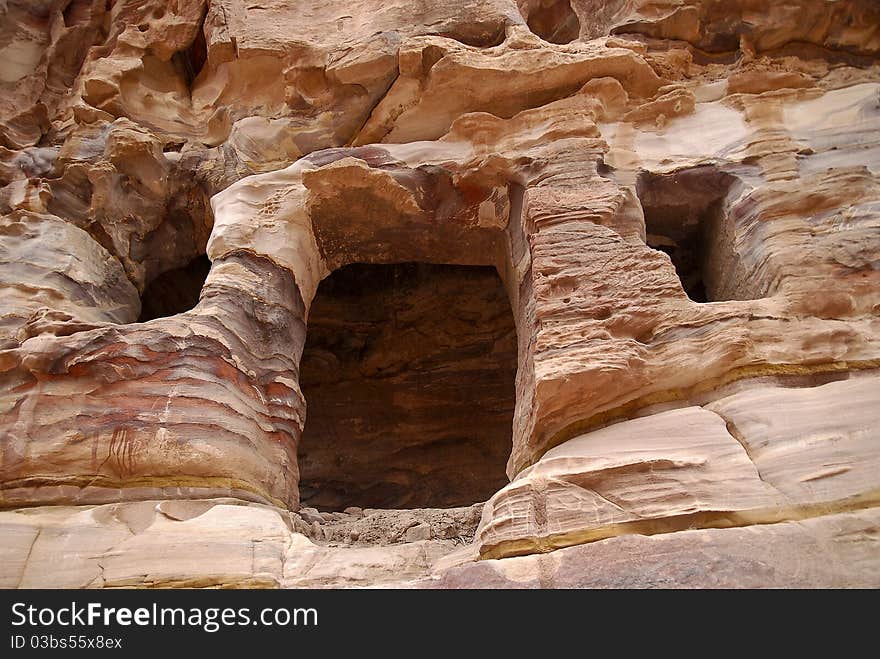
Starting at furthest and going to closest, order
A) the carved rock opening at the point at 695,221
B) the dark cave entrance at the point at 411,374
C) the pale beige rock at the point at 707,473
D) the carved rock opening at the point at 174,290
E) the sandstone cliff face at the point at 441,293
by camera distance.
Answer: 1. the dark cave entrance at the point at 411,374
2. the carved rock opening at the point at 174,290
3. the carved rock opening at the point at 695,221
4. the sandstone cliff face at the point at 441,293
5. the pale beige rock at the point at 707,473

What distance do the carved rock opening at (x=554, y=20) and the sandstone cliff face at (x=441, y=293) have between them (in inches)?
1.8

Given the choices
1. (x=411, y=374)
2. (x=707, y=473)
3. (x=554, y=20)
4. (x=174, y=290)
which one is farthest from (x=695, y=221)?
(x=174, y=290)

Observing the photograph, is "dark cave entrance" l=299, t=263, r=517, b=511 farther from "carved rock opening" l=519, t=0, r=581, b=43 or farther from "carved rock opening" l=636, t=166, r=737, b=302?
"carved rock opening" l=519, t=0, r=581, b=43

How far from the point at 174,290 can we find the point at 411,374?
268 cm

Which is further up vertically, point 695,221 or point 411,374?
point 411,374

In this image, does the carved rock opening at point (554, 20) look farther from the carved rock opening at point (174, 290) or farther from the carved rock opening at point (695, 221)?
the carved rock opening at point (174, 290)

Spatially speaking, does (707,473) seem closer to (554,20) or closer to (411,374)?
(411,374)

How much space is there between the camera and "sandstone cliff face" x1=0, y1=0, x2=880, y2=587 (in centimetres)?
390

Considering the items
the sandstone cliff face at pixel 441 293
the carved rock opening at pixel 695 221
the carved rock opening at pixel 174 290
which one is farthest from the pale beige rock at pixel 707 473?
the carved rock opening at pixel 174 290

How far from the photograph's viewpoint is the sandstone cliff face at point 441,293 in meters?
3.90

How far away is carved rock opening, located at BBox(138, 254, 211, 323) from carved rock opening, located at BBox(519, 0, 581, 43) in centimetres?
474

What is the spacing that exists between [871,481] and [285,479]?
3320 mm

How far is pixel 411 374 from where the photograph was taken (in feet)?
29.5

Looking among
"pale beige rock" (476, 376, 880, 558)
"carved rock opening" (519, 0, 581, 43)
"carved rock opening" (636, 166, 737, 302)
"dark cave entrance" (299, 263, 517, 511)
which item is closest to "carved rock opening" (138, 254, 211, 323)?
"dark cave entrance" (299, 263, 517, 511)
